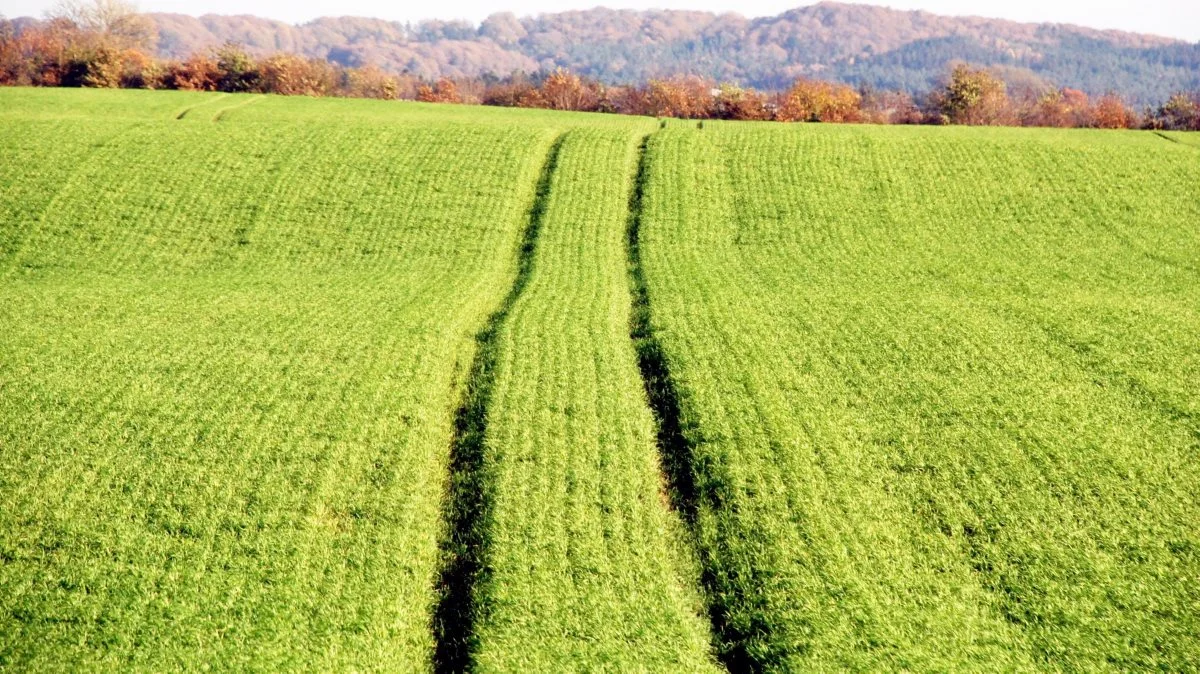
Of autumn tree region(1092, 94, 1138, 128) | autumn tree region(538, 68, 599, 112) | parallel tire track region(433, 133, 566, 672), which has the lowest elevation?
parallel tire track region(433, 133, 566, 672)

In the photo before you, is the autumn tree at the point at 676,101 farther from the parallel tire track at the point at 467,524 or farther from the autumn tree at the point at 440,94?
the parallel tire track at the point at 467,524

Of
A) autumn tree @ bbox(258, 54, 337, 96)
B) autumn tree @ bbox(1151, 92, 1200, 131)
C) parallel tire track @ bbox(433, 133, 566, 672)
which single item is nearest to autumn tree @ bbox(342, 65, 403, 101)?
autumn tree @ bbox(258, 54, 337, 96)

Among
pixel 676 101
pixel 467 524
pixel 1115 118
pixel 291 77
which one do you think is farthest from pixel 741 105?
pixel 467 524

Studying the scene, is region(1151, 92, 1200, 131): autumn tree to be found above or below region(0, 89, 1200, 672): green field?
above

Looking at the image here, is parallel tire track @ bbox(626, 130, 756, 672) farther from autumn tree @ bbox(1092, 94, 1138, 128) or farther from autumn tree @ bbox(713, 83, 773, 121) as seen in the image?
autumn tree @ bbox(1092, 94, 1138, 128)

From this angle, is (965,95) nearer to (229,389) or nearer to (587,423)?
(587,423)

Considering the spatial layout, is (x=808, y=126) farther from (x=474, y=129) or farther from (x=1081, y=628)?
(x=1081, y=628)

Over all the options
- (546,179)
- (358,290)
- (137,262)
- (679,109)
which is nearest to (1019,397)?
(358,290)
